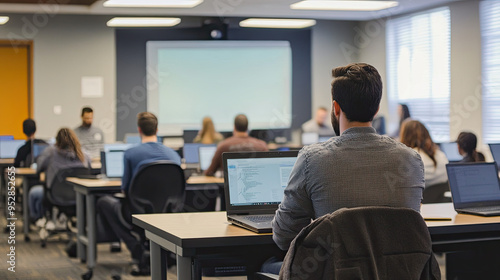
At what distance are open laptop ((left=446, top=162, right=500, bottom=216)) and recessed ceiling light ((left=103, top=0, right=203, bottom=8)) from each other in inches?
268

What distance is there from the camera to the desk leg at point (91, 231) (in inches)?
226

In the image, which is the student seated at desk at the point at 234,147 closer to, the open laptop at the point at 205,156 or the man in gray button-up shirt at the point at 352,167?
the open laptop at the point at 205,156

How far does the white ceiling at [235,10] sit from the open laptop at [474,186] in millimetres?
6615

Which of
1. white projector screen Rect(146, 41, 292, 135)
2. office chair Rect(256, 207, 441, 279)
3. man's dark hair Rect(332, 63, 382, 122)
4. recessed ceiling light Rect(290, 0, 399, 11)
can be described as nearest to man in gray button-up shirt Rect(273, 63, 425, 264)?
man's dark hair Rect(332, 63, 382, 122)

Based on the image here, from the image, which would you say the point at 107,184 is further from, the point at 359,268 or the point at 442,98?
the point at 442,98

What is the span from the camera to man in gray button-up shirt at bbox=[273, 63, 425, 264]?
2.37m

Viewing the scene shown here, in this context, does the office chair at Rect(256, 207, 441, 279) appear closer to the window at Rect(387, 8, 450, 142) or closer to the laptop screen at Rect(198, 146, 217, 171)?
the laptop screen at Rect(198, 146, 217, 171)

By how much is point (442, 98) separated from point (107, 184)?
20.1ft

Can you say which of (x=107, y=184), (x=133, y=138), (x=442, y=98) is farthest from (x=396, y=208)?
(x=442, y=98)

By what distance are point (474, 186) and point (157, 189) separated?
2.30 metres

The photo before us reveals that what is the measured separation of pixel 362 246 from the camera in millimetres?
2184

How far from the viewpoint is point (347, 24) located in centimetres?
1310

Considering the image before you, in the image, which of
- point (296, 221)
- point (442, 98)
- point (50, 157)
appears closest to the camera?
point (296, 221)

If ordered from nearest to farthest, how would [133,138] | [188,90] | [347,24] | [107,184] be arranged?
1. [107,184]
2. [133,138]
3. [188,90]
4. [347,24]
